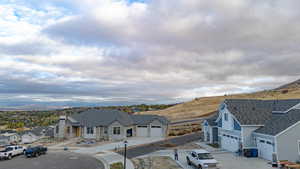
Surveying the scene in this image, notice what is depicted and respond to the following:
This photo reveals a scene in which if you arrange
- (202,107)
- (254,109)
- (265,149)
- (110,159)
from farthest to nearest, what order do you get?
(202,107)
(254,109)
(110,159)
(265,149)

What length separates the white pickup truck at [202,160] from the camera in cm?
2153

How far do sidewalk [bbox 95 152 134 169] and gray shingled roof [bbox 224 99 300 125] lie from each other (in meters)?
14.9

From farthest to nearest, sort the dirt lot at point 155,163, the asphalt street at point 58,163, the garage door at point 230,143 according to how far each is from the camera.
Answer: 1. the garage door at point 230,143
2. the asphalt street at point 58,163
3. the dirt lot at point 155,163

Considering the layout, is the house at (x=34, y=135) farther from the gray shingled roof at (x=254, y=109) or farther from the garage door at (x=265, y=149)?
the garage door at (x=265, y=149)

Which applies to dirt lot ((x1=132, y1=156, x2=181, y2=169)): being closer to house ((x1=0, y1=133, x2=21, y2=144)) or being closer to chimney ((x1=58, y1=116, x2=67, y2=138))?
chimney ((x1=58, y1=116, x2=67, y2=138))

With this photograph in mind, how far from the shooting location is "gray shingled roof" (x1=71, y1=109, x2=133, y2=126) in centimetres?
4800

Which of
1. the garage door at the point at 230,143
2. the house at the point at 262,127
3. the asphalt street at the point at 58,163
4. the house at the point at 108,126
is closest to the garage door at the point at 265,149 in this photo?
the house at the point at 262,127

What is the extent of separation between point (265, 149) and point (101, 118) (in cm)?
3343

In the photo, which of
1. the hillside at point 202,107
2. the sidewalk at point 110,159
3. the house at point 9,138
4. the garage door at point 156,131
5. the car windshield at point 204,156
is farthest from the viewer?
the hillside at point 202,107

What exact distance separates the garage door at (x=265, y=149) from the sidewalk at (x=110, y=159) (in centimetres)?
1501

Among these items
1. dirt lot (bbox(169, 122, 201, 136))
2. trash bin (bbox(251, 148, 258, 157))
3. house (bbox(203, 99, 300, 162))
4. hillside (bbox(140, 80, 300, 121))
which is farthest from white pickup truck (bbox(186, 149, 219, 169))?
hillside (bbox(140, 80, 300, 121))

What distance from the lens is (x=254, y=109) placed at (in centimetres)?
3231

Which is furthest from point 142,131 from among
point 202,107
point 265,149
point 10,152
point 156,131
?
point 202,107

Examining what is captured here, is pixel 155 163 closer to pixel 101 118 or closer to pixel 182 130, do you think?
pixel 101 118
